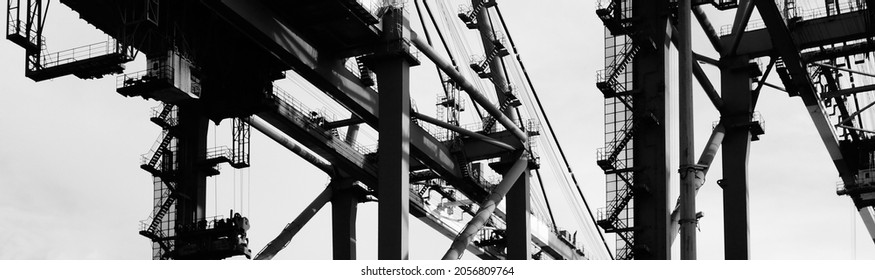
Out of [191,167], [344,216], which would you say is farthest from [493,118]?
[191,167]

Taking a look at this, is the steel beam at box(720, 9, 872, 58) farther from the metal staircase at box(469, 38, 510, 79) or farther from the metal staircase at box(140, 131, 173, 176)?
the metal staircase at box(140, 131, 173, 176)

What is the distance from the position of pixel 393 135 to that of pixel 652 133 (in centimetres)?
807

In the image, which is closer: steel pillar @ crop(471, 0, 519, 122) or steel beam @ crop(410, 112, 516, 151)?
steel beam @ crop(410, 112, 516, 151)

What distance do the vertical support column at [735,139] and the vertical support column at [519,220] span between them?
29.7ft

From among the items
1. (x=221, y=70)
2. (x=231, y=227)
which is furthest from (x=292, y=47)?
(x=231, y=227)

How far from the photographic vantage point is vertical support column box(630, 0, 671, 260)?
47.7 meters

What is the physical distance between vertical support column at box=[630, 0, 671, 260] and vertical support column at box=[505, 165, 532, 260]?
434 inches

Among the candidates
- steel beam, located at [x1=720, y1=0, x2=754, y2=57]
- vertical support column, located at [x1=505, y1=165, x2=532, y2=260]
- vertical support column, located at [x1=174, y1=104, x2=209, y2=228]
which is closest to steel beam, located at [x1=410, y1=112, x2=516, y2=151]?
vertical support column, located at [x1=505, y1=165, x2=532, y2=260]

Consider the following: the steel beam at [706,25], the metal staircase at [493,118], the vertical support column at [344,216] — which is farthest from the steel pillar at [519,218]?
the steel beam at [706,25]

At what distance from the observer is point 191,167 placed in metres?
51.0

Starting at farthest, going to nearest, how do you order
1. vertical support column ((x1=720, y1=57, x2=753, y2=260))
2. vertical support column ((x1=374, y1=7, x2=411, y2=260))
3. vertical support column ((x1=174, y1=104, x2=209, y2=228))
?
vertical support column ((x1=720, y1=57, x2=753, y2=260))
vertical support column ((x1=174, y1=104, x2=209, y2=228))
vertical support column ((x1=374, y1=7, x2=411, y2=260))

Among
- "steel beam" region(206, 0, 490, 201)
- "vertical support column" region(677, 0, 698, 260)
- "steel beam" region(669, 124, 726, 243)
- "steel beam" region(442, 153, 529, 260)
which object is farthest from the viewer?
"steel beam" region(442, 153, 529, 260)

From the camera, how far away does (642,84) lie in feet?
161

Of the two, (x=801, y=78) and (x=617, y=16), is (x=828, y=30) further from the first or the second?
(x=617, y=16)
